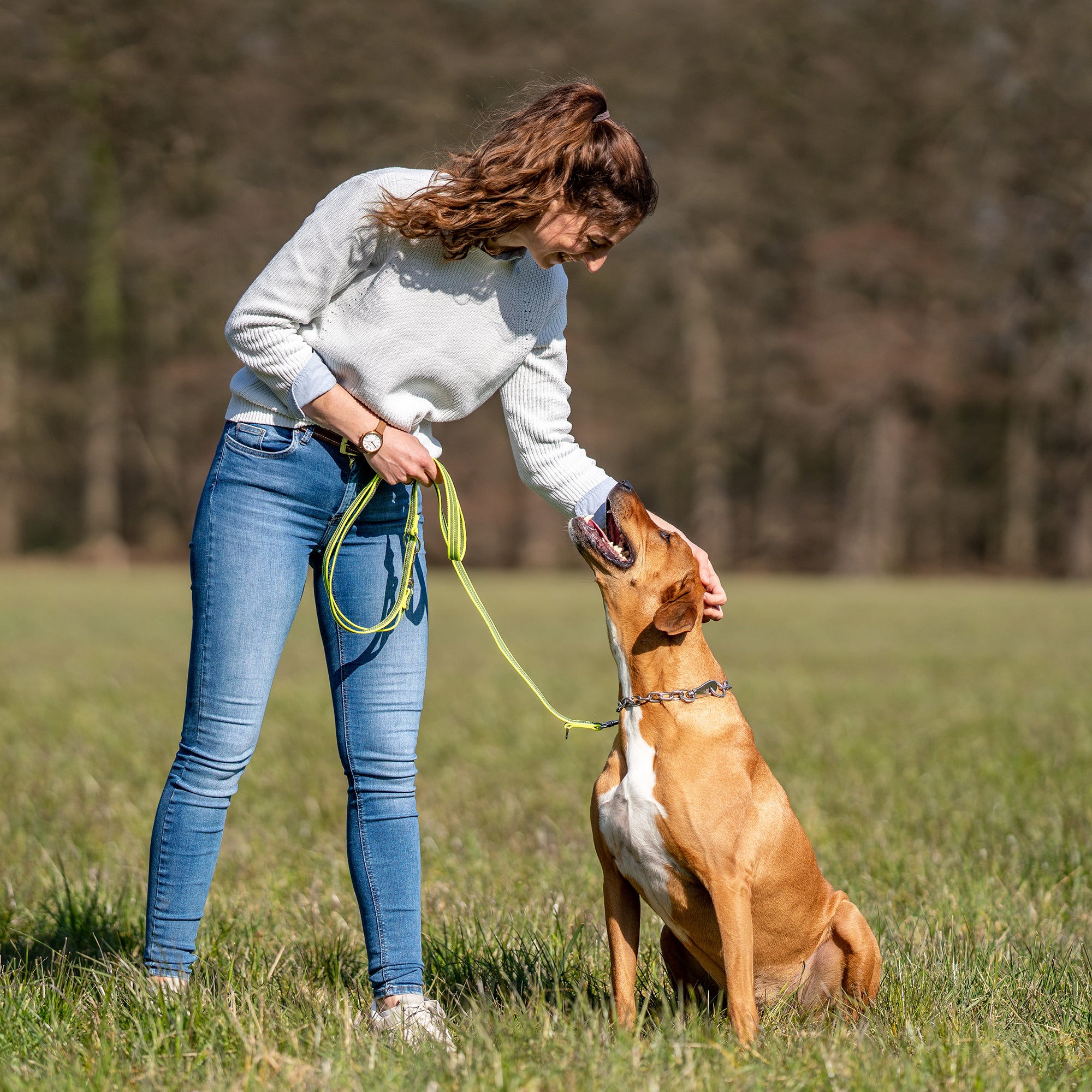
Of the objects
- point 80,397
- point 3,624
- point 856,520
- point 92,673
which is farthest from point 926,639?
point 80,397

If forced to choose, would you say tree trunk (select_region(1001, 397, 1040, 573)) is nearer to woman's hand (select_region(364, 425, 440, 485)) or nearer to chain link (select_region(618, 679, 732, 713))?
chain link (select_region(618, 679, 732, 713))

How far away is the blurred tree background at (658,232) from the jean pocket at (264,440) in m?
23.1

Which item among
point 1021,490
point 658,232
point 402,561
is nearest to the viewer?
point 402,561

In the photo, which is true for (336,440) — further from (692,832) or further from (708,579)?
(692,832)

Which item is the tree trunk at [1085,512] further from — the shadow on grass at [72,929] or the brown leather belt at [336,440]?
the brown leather belt at [336,440]

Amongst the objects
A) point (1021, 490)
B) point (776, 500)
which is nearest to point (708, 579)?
point (1021, 490)

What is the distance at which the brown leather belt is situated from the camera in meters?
2.99

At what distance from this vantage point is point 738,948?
279 cm

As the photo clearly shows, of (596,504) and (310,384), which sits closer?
(310,384)

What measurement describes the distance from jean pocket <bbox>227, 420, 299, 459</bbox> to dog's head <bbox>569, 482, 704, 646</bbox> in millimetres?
827

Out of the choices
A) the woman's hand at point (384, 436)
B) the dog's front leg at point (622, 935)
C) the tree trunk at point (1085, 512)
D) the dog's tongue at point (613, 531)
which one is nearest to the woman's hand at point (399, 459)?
the woman's hand at point (384, 436)

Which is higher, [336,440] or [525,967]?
[336,440]

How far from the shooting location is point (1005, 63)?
27.8 metres

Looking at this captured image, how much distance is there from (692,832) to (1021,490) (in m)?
33.5
